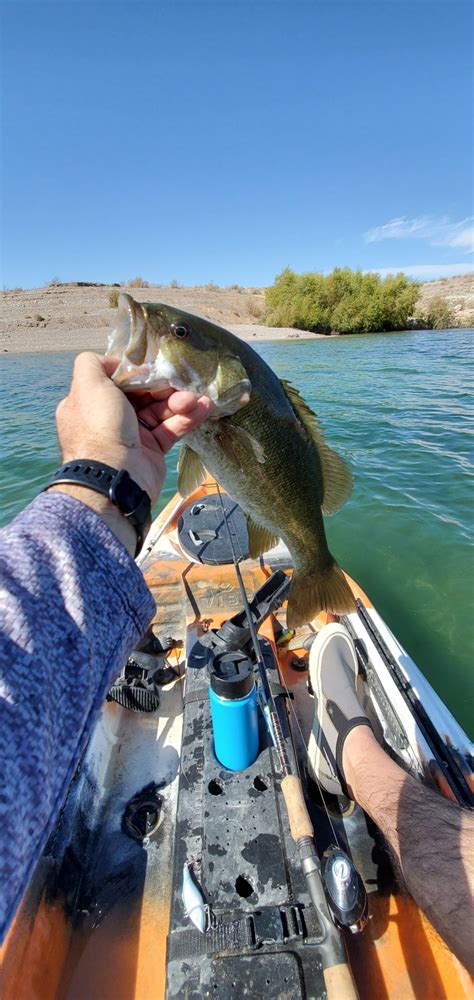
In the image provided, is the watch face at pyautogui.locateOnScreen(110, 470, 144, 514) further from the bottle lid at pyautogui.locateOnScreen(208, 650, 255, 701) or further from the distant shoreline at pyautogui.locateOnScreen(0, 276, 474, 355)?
the distant shoreline at pyautogui.locateOnScreen(0, 276, 474, 355)

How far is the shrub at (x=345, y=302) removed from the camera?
4825 centimetres

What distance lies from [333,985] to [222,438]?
2.33 meters

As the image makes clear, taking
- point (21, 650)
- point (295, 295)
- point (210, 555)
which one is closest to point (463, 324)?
point (295, 295)

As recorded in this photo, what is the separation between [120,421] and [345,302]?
5460 cm

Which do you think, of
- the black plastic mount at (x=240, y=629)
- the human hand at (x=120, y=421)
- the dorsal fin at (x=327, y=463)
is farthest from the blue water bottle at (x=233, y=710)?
the human hand at (x=120, y=421)

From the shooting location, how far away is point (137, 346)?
200 cm

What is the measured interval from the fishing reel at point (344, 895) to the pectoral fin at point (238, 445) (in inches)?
77.0

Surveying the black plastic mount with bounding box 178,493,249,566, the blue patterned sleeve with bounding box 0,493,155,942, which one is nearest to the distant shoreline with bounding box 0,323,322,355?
the black plastic mount with bounding box 178,493,249,566

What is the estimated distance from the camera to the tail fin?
2682 millimetres

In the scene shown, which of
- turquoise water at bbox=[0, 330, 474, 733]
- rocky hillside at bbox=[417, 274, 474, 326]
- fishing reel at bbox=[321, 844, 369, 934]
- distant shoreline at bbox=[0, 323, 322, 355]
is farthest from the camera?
rocky hillside at bbox=[417, 274, 474, 326]

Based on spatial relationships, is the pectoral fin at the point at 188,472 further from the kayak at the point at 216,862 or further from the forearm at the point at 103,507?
the forearm at the point at 103,507

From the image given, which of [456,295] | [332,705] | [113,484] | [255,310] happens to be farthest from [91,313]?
[456,295]

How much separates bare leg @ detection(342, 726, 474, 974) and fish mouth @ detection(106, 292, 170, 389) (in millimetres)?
2653

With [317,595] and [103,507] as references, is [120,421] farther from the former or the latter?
[317,595]
